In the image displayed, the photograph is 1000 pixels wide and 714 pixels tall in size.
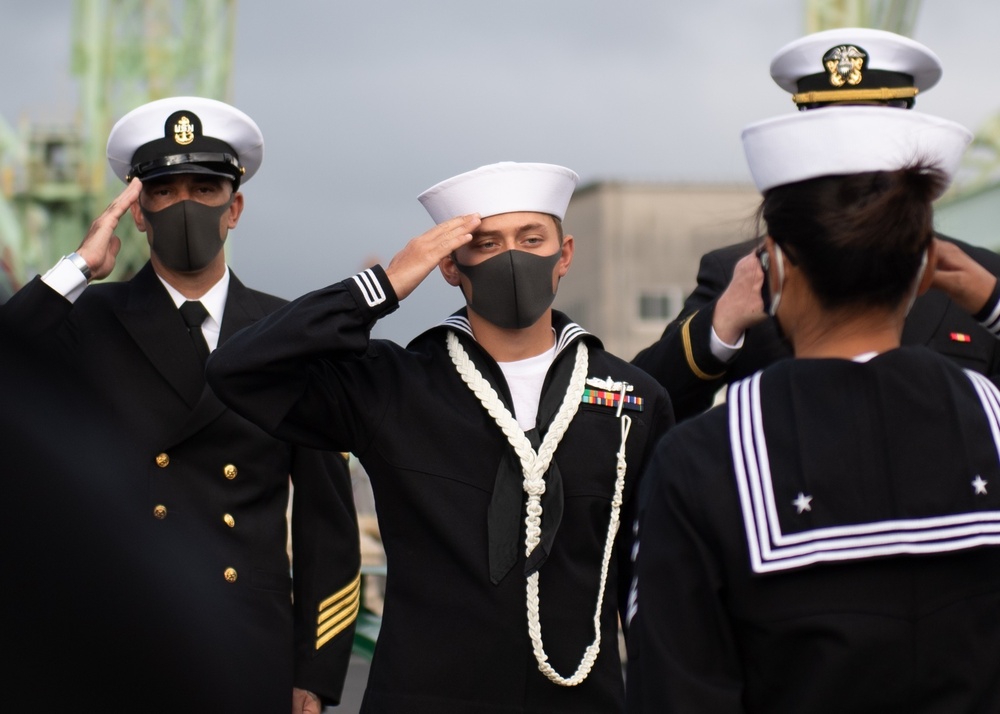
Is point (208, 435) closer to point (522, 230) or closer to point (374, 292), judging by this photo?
point (374, 292)

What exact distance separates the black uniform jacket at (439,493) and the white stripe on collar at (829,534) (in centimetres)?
123

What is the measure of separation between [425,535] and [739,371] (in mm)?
911

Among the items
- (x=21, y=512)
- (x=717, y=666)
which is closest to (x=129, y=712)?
(x=21, y=512)

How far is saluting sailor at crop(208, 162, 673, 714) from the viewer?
3.36 meters

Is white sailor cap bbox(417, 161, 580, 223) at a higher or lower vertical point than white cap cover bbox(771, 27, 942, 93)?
lower

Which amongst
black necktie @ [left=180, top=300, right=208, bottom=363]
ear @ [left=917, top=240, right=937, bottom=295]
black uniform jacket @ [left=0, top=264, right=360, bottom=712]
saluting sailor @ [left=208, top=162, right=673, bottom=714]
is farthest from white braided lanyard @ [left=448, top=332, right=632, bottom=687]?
ear @ [left=917, top=240, right=937, bottom=295]

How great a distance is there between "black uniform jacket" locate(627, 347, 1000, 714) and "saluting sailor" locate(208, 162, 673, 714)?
1.12m

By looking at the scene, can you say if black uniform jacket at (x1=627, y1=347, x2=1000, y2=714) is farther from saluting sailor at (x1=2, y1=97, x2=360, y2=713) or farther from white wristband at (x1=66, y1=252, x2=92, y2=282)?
white wristband at (x1=66, y1=252, x2=92, y2=282)

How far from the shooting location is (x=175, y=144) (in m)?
4.38

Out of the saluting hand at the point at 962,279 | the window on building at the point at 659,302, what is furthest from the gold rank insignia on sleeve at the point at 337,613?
the window on building at the point at 659,302

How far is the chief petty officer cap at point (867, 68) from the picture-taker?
3.54m

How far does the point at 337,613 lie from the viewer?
4.25 metres

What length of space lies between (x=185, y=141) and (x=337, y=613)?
1.35 meters

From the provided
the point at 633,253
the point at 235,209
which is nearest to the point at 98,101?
the point at 633,253
